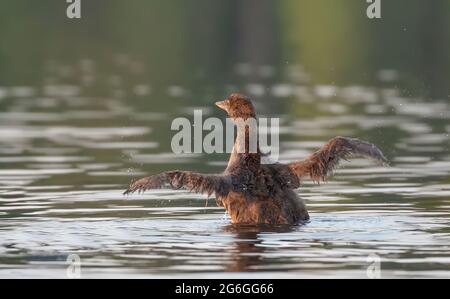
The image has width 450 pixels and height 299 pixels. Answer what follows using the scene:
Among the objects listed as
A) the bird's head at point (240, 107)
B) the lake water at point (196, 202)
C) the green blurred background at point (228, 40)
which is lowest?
the lake water at point (196, 202)

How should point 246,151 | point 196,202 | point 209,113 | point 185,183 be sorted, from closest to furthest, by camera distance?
point 185,183 < point 246,151 < point 196,202 < point 209,113

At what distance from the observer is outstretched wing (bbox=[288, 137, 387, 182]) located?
1616 centimetres

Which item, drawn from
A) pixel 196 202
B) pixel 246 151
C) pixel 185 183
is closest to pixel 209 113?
pixel 196 202

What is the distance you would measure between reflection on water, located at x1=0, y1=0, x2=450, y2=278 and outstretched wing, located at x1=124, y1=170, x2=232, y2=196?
0.46m

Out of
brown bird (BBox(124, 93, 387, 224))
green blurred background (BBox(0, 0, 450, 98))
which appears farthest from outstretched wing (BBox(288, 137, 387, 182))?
green blurred background (BBox(0, 0, 450, 98))

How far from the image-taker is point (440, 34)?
4672 cm

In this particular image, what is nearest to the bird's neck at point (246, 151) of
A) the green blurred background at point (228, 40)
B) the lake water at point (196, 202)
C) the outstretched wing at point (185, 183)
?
the outstretched wing at point (185, 183)

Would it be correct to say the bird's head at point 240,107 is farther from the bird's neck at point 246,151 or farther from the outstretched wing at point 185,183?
the outstretched wing at point 185,183

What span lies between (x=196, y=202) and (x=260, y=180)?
2.26 metres

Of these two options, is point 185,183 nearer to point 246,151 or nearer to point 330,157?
point 246,151

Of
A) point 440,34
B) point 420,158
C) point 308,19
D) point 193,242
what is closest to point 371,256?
point 193,242

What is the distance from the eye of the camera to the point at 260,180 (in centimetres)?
1577

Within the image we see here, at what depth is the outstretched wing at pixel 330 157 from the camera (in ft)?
53.0

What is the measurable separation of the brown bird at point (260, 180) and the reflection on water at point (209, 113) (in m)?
0.26
